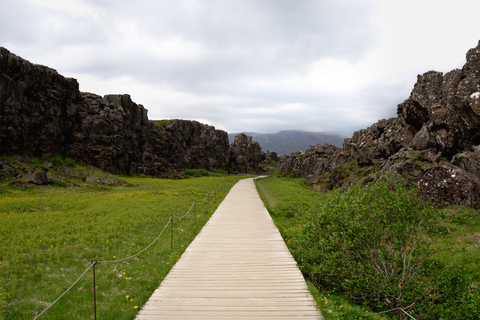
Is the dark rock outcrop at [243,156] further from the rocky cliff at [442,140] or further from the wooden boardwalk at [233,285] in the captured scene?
the wooden boardwalk at [233,285]

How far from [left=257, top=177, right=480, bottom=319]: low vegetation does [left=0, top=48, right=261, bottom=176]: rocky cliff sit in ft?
231

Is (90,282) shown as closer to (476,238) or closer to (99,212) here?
(99,212)

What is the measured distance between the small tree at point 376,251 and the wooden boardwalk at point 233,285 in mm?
1607

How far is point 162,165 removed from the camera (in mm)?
92250

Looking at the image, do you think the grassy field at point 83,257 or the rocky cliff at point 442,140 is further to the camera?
the rocky cliff at point 442,140

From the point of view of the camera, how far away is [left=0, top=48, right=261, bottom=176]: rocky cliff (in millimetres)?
57062

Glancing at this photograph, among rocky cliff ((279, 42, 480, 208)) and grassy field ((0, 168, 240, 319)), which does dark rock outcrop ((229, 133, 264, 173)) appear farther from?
grassy field ((0, 168, 240, 319))

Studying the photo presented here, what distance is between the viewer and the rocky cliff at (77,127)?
57062 millimetres

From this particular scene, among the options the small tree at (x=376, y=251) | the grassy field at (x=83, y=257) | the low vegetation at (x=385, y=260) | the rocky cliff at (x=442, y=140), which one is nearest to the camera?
the grassy field at (x=83, y=257)

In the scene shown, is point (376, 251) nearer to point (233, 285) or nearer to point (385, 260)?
point (385, 260)

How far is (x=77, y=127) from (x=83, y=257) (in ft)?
238


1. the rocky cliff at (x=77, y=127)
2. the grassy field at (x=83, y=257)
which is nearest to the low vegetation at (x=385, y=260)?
the grassy field at (x=83, y=257)

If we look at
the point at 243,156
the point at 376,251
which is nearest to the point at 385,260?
the point at 376,251

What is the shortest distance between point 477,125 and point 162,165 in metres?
85.5
